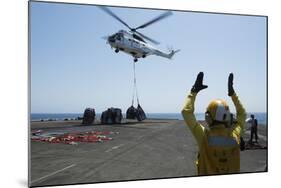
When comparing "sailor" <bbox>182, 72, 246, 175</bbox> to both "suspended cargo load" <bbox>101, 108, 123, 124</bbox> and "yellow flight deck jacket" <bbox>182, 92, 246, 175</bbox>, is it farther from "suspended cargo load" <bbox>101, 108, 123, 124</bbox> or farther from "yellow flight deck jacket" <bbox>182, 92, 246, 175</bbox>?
"suspended cargo load" <bbox>101, 108, 123, 124</bbox>

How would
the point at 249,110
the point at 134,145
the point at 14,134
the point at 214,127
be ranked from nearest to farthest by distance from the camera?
1. the point at 214,127
2. the point at 14,134
3. the point at 134,145
4. the point at 249,110

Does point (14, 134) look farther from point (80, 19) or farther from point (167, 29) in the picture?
point (167, 29)

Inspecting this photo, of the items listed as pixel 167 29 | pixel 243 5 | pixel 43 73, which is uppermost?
pixel 243 5

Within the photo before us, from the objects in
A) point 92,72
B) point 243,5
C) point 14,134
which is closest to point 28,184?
point 14,134

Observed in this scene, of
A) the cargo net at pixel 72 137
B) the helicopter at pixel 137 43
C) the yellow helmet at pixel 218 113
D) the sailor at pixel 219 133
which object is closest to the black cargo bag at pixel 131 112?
the cargo net at pixel 72 137

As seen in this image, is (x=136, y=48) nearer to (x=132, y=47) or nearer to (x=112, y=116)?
(x=132, y=47)

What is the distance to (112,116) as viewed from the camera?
6551mm

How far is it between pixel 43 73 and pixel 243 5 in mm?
3603

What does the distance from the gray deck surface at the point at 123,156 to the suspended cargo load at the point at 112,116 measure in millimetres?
104

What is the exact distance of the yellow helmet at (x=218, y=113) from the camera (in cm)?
490

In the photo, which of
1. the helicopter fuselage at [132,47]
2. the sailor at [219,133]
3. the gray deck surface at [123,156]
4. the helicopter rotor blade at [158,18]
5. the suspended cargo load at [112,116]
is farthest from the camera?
the helicopter rotor blade at [158,18]

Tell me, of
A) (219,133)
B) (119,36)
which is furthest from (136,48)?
(219,133)

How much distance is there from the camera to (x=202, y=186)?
255 inches

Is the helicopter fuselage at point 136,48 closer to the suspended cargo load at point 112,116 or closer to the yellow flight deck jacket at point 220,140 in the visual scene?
the suspended cargo load at point 112,116
